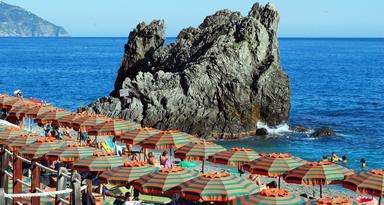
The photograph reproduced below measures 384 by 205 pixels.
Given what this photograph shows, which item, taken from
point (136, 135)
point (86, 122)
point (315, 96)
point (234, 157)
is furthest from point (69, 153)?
point (315, 96)

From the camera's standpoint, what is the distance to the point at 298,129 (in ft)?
188

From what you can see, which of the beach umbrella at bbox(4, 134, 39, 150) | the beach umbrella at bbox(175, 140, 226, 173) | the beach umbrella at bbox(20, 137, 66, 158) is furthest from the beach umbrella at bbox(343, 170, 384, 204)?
the beach umbrella at bbox(4, 134, 39, 150)

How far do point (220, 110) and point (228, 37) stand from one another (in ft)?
33.4

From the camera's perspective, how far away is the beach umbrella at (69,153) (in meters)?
23.6

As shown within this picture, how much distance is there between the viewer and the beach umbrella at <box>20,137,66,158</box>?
23.9 m

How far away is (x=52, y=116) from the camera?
3516 cm

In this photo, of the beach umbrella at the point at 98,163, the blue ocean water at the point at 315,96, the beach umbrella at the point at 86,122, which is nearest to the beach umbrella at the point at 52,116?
the beach umbrella at the point at 86,122

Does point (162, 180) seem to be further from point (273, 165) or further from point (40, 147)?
point (40, 147)

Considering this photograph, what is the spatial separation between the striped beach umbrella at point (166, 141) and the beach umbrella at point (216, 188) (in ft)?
29.3

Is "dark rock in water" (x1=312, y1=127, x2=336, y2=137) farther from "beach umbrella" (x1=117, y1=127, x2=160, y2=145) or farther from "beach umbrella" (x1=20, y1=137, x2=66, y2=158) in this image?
"beach umbrella" (x1=20, y1=137, x2=66, y2=158)

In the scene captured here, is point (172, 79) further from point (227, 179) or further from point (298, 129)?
point (227, 179)

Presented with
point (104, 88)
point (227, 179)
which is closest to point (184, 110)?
point (227, 179)

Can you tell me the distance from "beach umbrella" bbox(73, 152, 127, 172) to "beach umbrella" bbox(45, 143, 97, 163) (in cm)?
92

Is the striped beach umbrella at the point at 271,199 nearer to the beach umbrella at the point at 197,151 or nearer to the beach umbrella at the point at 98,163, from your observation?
the beach umbrella at the point at 98,163
